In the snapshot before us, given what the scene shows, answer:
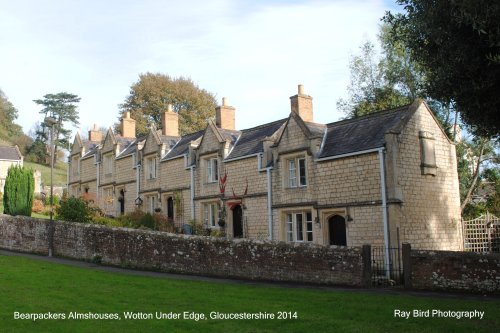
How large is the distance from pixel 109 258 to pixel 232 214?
345 inches

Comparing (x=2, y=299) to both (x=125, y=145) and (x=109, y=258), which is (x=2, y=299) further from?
(x=125, y=145)

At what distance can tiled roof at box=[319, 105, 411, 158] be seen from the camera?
906 inches

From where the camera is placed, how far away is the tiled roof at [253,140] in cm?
2977

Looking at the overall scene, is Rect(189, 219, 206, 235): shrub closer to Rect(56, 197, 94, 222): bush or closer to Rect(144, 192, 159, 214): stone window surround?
Rect(144, 192, 159, 214): stone window surround

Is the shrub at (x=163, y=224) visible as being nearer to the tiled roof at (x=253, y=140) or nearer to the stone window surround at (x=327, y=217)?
the tiled roof at (x=253, y=140)

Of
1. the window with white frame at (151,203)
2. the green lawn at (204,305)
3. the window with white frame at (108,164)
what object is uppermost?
the window with white frame at (108,164)

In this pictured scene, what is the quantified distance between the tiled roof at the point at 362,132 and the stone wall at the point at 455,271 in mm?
7085

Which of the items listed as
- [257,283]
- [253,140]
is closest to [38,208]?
[253,140]

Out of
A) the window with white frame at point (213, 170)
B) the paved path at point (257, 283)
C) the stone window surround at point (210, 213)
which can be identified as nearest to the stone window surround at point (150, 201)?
the stone window surround at point (210, 213)

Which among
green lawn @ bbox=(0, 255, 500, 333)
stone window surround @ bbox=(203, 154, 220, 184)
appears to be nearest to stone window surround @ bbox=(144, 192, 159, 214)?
stone window surround @ bbox=(203, 154, 220, 184)

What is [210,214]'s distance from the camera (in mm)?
32156

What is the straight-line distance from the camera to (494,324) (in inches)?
403

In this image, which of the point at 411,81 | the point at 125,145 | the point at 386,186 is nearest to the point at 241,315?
the point at 386,186

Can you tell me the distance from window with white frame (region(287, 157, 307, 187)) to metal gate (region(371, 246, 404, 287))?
597cm
